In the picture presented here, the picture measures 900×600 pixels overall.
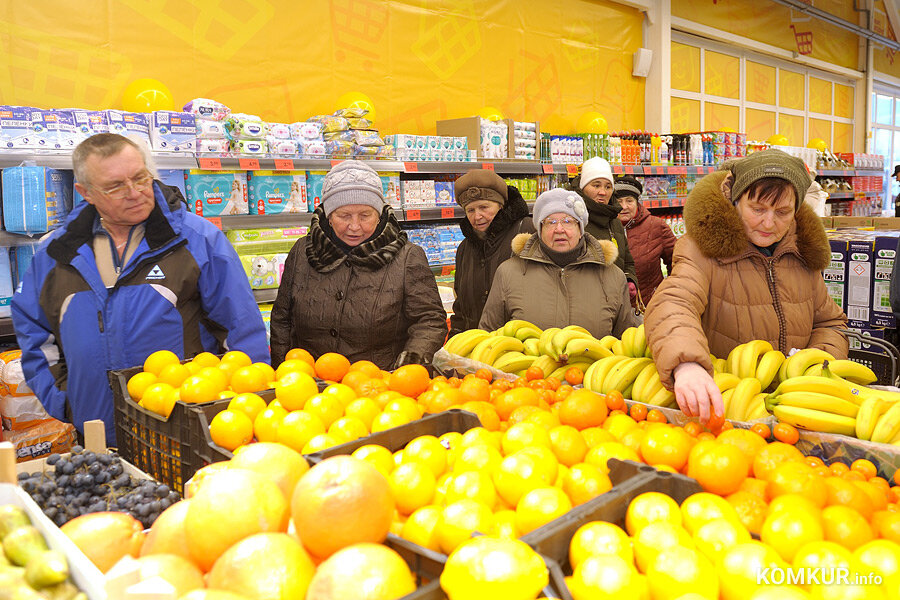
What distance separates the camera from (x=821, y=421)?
5.58 ft

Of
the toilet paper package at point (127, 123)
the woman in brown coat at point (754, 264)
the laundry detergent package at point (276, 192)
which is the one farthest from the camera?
the laundry detergent package at point (276, 192)

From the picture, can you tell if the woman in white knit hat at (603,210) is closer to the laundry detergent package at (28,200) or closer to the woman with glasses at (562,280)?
the woman with glasses at (562,280)

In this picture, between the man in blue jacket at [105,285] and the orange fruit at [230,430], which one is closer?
the orange fruit at [230,430]

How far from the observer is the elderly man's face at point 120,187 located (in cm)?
245

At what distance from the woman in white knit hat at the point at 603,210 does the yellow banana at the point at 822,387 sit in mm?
3072

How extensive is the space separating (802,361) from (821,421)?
0.32 m

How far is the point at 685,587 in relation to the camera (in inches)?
35.9

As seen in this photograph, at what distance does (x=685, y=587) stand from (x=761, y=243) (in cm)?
167

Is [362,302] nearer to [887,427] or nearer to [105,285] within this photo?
[105,285]

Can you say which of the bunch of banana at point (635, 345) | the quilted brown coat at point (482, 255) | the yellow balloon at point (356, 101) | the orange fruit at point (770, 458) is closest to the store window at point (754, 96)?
the yellow balloon at point (356, 101)

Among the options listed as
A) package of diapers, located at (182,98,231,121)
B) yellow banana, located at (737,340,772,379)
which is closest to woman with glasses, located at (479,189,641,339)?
yellow banana, located at (737,340,772,379)

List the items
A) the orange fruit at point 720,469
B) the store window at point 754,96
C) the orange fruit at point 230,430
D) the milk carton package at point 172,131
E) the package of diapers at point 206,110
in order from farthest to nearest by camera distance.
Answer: the store window at point 754,96 < the package of diapers at point 206,110 < the milk carton package at point 172,131 < the orange fruit at point 230,430 < the orange fruit at point 720,469

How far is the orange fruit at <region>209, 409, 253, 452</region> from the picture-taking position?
158 cm

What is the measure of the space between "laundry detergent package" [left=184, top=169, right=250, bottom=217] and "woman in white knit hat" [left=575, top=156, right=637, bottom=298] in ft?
8.22
